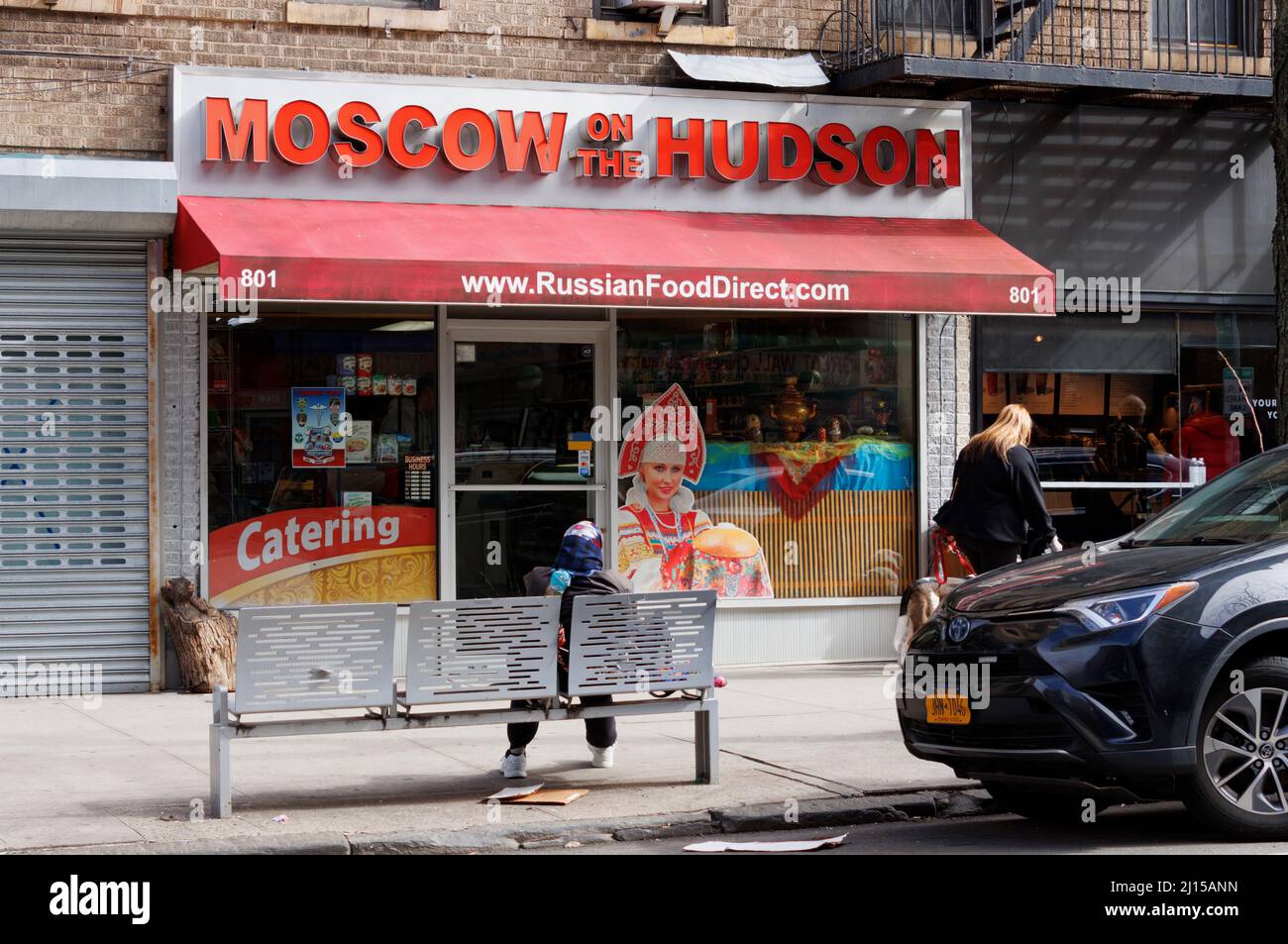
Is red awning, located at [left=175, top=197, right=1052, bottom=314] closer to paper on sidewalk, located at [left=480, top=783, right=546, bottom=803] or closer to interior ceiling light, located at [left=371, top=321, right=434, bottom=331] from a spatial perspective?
interior ceiling light, located at [left=371, top=321, right=434, bottom=331]

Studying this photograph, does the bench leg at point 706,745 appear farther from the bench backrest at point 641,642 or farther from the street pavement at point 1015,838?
the street pavement at point 1015,838

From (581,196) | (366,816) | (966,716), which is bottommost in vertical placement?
(366,816)

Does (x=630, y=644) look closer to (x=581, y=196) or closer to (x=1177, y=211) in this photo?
(x=581, y=196)

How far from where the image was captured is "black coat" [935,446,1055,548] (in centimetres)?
982

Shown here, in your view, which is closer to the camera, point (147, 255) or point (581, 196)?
point (147, 255)

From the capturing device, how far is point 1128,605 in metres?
6.38

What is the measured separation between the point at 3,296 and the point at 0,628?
234 centimetres

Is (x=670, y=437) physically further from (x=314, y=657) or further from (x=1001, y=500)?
(x=314, y=657)

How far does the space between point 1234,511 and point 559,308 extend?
21.6ft

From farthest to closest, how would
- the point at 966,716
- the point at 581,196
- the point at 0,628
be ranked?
the point at 581,196 → the point at 0,628 → the point at 966,716

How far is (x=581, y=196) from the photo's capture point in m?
12.3

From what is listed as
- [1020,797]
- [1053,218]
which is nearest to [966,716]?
[1020,797]

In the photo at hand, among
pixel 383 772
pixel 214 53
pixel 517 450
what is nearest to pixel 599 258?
pixel 517 450

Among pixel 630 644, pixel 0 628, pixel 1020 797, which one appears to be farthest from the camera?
pixel 0 628
